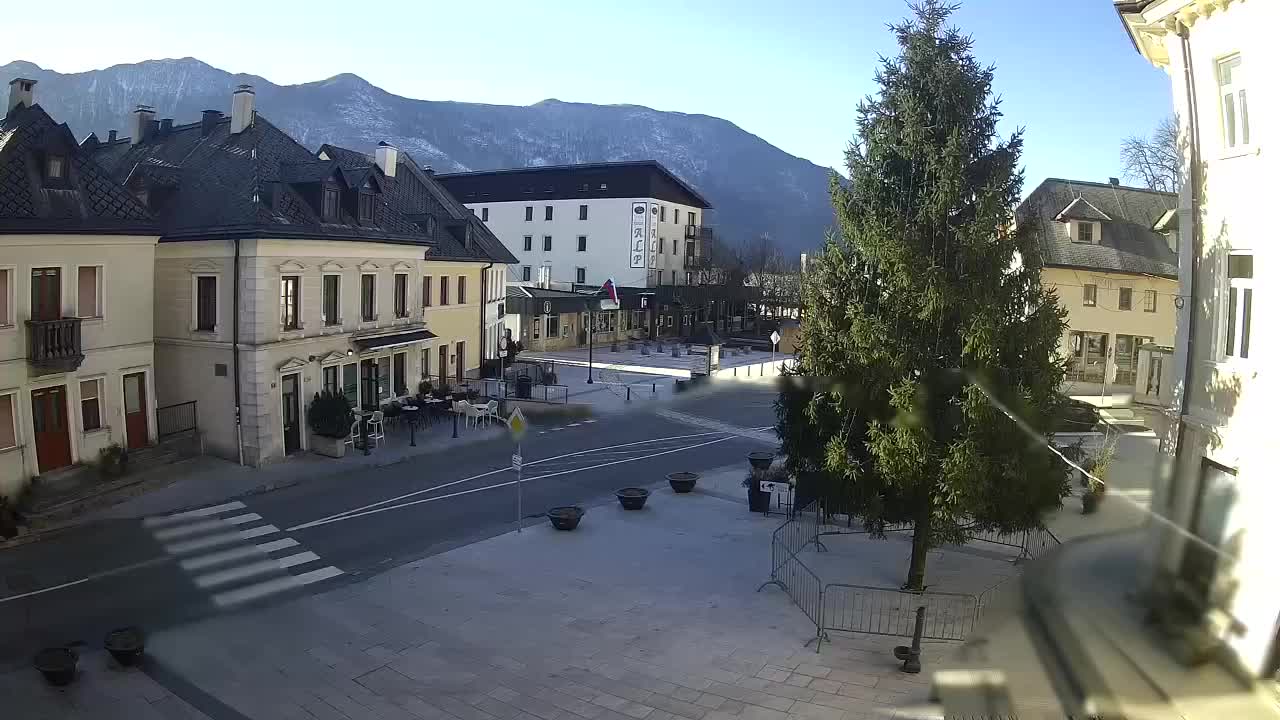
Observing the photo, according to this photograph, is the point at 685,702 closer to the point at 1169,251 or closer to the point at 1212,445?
the point at 1212,445

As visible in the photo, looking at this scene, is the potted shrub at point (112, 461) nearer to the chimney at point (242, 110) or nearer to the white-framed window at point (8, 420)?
the white-framed window at point (8, 420)

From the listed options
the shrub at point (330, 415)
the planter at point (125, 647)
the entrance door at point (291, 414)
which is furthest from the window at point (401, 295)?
the planter at point (125, 647)

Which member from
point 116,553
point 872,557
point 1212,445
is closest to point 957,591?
point 872,557

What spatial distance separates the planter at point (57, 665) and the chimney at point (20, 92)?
1730cm

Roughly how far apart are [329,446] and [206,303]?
198 inches

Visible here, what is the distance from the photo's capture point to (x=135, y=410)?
21906mm

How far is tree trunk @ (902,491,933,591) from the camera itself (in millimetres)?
13234

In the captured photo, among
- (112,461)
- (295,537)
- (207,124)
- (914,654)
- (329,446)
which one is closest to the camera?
(914,654)

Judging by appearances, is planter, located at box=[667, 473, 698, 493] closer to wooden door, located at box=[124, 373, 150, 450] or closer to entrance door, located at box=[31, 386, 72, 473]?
wooden door, located at box=[124, 373, 150, 450]

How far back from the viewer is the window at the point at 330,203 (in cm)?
2559

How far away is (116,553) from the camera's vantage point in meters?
16.1

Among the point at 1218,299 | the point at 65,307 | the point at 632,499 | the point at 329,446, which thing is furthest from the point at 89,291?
the point at 1218,299

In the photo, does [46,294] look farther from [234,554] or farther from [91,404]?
[234,554]

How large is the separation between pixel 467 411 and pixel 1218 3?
24.1 meters
